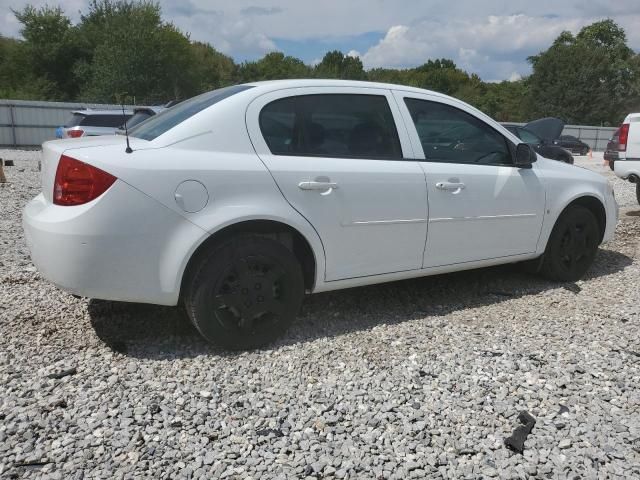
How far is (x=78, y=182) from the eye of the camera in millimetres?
3062

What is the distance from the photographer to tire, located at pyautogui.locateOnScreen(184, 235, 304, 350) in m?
3.30

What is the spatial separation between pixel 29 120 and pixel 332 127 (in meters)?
25.0

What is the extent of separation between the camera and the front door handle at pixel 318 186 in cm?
349

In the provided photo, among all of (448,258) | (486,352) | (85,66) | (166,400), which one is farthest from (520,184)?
(85,66)

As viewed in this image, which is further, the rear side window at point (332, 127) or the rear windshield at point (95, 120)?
the rear windshield at point (95, 120)

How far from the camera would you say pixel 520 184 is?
456 cm

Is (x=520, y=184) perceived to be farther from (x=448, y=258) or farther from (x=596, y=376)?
(x=596, y=376)

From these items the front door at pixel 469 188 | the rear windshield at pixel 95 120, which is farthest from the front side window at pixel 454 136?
the rear windshield at pixel 95 120

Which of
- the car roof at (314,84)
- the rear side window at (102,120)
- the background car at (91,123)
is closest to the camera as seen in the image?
the car roof at (314,84)

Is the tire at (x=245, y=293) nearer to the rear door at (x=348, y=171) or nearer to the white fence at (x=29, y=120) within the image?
the rear door at (x=348, y=171)

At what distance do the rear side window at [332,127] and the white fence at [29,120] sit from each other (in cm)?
2239

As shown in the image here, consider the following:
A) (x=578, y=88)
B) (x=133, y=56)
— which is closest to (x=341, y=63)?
(x=578, y=88)

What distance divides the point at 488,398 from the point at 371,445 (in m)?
0.82

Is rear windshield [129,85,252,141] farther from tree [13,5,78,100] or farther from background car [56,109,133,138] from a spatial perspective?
tree [13,5,78,100]
